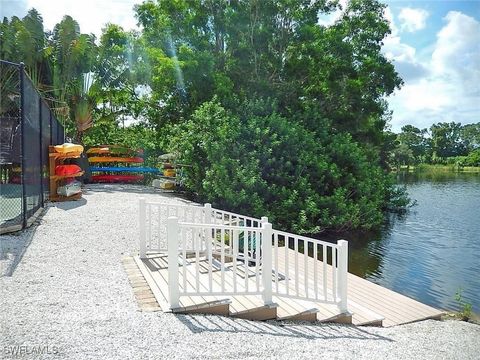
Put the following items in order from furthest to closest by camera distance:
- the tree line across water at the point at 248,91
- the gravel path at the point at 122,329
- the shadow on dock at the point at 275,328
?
the tree line across water at the point at 248,91, the shadow on dock at the point at 275,328, the gravel path at the point at 122,329

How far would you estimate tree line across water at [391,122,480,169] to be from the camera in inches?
2720

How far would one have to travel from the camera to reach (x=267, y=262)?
14.2 ft

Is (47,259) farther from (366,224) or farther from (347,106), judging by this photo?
(347,106)

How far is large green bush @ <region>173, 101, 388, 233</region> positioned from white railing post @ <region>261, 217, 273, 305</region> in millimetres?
7290

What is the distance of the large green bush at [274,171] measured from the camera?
1208cm

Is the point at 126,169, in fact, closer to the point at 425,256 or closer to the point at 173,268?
the point at 425,256

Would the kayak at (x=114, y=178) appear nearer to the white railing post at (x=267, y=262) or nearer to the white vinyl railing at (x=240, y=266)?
the white vinyl railing at (x=240, y=266)

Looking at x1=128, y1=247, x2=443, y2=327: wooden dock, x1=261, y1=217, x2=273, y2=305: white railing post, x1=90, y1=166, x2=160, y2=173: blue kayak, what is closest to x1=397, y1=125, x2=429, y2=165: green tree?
x1=90, y1=166, x2=160, y2=173: blue kayak

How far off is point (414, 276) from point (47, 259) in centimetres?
755

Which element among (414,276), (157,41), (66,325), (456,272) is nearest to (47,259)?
(66,325)

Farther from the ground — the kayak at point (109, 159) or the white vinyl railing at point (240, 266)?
the kayak at point (109, 159)

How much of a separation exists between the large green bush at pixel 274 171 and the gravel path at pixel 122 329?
6.43m

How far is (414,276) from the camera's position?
8766 millimetres

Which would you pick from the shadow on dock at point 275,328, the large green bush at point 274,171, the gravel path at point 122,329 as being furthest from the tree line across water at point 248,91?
the shadow on dock at point 275,328
